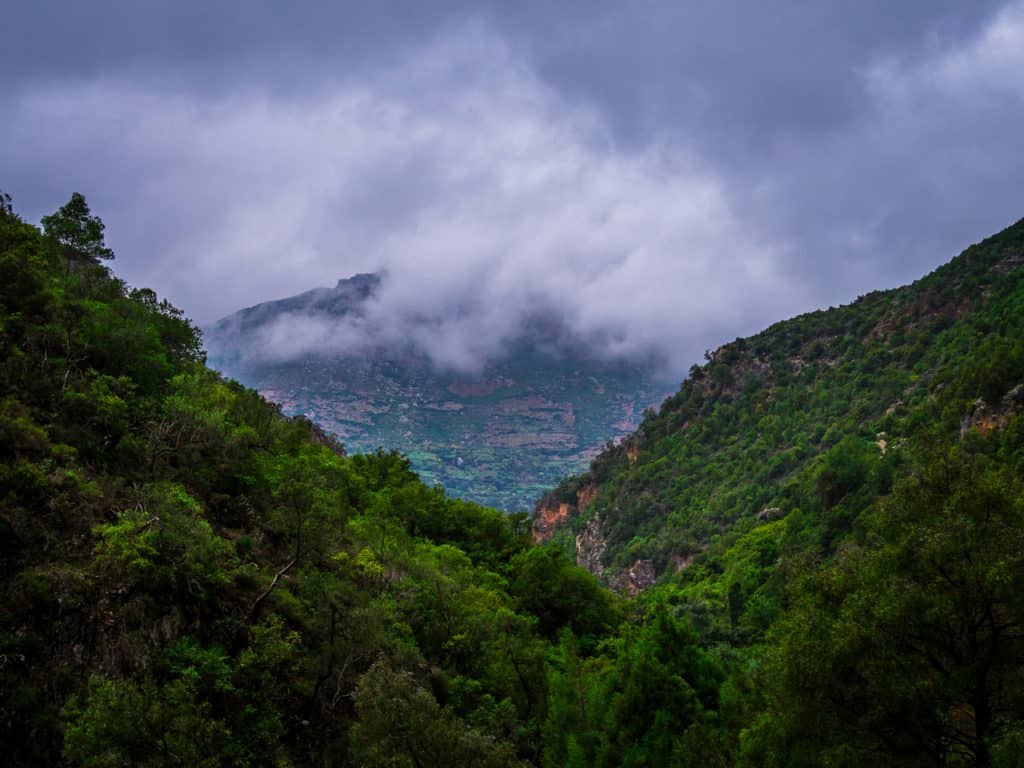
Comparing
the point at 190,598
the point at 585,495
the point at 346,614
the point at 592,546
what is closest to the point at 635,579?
the point at 592,546

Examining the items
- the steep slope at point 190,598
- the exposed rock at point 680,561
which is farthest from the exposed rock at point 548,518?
the steep slope at point 190,598

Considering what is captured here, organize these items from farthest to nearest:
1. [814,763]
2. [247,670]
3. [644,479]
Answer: [644,479] → [247,670] → [814,763]

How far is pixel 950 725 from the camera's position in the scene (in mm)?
15078

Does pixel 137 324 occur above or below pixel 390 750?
above

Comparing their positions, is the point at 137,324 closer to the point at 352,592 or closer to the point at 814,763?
the point at 352,592

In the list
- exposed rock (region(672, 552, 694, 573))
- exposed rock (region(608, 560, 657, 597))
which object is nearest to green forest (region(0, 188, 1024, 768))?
exposed rock (region(672, 552, 694, 573))

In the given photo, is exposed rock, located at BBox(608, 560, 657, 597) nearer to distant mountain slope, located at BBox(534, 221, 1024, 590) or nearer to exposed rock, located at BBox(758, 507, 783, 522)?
distant mountain slope, located at BBox(534, 221, 1024, 590)

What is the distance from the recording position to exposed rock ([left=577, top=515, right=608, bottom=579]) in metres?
126

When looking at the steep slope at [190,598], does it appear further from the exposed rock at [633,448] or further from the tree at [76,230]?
the exposed rock at [633,448]

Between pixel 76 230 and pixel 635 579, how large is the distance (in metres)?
96.9

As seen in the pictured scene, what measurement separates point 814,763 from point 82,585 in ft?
72.5

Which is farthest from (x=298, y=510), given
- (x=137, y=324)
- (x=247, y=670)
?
(x=137, y=324)

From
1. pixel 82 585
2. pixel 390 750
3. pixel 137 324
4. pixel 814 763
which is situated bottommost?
pixel 814 763

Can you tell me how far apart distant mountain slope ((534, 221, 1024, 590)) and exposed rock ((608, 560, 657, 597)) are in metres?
0.27
